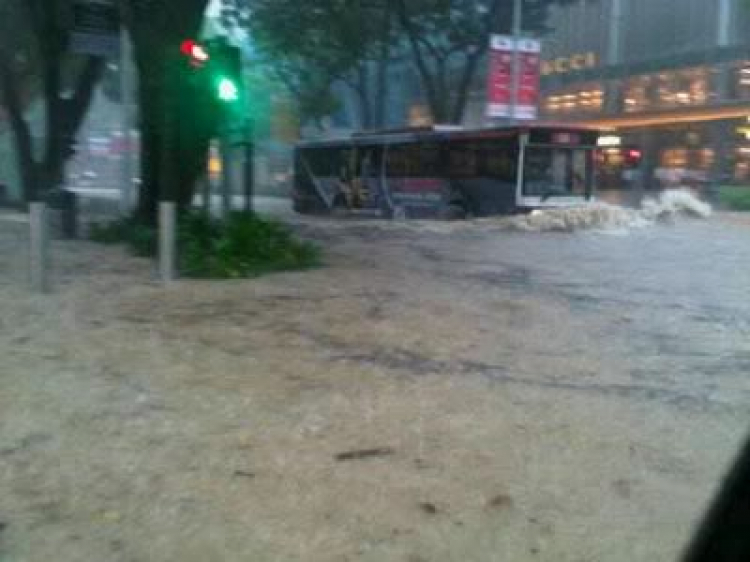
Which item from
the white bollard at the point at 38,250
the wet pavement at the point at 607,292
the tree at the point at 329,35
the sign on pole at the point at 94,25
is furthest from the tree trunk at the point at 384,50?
the white bollard at the point at 38,250

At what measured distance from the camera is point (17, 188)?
26.6 m

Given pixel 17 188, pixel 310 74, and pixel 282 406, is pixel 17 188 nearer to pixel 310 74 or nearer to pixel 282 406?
pixel 310 74

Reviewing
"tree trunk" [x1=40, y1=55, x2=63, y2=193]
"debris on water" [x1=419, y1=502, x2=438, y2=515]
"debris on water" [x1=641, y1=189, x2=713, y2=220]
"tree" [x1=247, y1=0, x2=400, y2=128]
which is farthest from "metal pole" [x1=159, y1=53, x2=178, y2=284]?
"tree" [x1=247, y1=0, x2=400, y2=128]

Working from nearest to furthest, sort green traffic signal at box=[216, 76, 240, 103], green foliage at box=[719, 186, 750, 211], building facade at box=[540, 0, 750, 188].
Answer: green traffic signal at box=[216, 76, 240, 103] < green foliage at box=[719, 186, 750, 211] < building facade at box=[540, 0, 750, 188]

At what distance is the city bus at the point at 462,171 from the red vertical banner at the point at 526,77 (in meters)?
2.28

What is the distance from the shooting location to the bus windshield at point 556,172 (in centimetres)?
2370

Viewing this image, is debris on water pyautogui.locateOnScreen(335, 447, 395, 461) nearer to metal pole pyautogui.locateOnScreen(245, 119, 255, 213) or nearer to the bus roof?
Result: metal pole pyautogui.locateOnScreen(245, 119, 255, 213)

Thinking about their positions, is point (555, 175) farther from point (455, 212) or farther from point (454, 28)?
point (454, 28)

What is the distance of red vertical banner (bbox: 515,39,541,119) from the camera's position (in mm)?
27070

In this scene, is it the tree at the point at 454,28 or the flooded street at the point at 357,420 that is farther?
the tree at the point at 454,28

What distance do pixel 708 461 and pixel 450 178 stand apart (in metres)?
21.0

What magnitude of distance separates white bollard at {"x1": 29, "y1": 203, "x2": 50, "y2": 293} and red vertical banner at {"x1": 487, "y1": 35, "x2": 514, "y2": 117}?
1822cm

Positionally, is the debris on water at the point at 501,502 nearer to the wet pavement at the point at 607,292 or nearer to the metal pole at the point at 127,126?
the wet pavement at the point at 607,292

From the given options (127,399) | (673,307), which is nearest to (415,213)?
(673,307)
